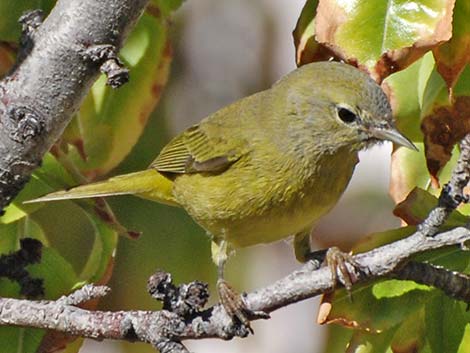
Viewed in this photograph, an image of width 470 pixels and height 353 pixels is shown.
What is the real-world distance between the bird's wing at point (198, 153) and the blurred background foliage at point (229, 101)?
18cm

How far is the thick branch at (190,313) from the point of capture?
1.98 metres

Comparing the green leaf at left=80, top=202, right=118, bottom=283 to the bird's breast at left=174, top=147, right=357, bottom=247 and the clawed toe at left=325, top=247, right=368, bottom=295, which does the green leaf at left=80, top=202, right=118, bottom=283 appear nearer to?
the bird's breast at left=174, top=147, right=357, bottom=247

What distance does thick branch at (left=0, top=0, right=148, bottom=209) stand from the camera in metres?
2.30

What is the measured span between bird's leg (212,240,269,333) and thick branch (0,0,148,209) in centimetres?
58

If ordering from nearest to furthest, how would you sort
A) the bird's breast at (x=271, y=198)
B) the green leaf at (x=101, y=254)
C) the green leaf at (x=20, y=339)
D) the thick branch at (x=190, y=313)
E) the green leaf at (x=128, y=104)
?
the thick branch at (x=190, y=313), the green leaf at (x=20, y=339), the green leaf at (x=101, y=254), the green leaf at (x=128, y=104), the bird's breast at (x=271, y=198)

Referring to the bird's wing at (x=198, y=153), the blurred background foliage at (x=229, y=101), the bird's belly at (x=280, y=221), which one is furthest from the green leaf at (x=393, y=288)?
the bird's wing at (x=198, y=153)

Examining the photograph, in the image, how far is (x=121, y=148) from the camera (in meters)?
2.62

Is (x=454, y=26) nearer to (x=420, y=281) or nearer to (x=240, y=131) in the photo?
(x=420, y=281)

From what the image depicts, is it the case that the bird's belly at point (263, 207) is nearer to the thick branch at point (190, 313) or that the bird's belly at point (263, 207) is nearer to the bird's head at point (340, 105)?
the bird's head at point (340, 105)

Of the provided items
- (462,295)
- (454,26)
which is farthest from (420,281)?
(454,26)

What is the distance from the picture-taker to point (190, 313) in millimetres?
2055

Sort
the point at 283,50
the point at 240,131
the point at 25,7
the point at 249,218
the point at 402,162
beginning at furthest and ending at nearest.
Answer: the point at 283,50 < the point at 240,131 < the point at 249,218 < the point at 25,7 < the point at 402,162

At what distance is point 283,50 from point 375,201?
2.53 ft

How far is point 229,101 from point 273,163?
99 cm
